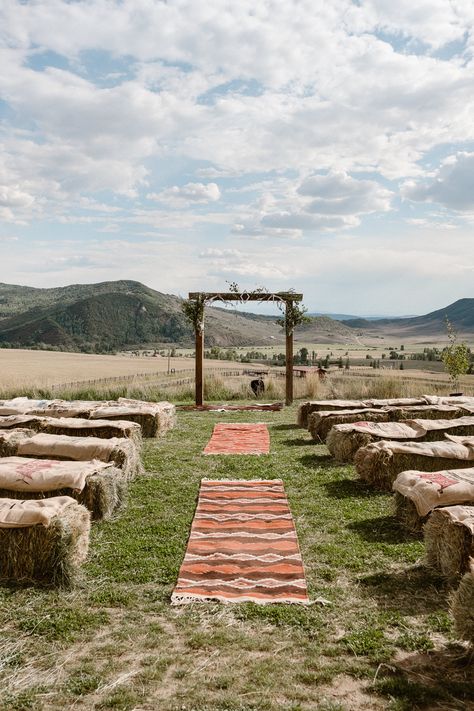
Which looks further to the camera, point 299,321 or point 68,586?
point 299,321

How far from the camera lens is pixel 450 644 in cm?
322

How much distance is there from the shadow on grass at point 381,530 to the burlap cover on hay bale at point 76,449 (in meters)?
2.49

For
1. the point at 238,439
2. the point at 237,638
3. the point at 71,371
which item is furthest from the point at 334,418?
the point at 71,371

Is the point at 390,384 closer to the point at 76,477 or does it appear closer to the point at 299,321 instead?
the point at 299,321

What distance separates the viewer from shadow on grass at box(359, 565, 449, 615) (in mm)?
3689

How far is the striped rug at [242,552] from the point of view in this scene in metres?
3.88

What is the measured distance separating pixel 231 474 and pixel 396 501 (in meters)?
2.28

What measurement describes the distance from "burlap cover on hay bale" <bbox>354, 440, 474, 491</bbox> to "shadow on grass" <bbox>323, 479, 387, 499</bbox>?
0.12 meters

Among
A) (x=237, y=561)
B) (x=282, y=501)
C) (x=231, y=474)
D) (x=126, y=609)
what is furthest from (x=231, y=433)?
(x=126, y=609)

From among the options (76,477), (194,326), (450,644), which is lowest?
(450,644)

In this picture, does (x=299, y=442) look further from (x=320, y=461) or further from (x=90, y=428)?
(x=90, y=428)

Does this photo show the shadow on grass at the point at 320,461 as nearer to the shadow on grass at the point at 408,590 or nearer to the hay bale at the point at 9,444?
the shadow on grass at the point at 408,590

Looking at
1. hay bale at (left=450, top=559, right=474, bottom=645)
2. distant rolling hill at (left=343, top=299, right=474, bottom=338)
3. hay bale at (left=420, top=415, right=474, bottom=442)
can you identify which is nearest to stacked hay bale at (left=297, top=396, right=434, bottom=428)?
hay bale at (left=420, top=415, right=474, bottom=442)

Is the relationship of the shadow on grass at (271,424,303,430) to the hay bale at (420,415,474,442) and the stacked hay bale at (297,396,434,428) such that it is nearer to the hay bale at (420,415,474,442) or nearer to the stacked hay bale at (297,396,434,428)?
the stacked hay bale at (297,396,434,428)
